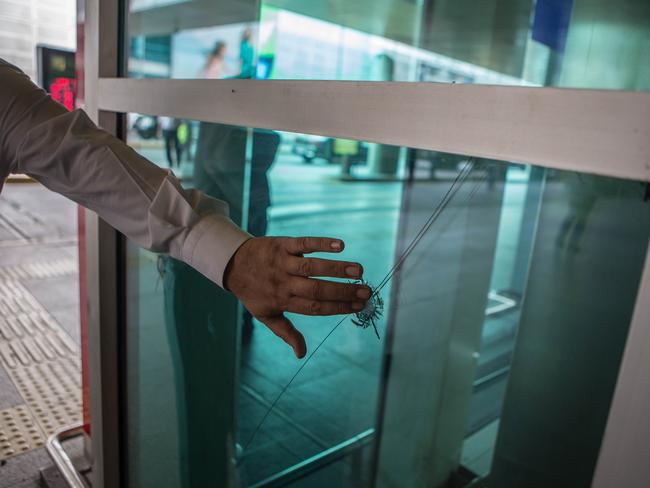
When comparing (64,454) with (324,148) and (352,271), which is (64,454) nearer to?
(324,148)

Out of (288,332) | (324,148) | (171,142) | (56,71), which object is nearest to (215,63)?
(56,71)

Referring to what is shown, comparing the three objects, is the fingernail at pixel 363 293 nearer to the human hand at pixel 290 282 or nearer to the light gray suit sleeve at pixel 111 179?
the human hand at pixel 290 282

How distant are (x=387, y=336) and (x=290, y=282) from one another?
5.34 feet

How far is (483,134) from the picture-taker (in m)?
0.52

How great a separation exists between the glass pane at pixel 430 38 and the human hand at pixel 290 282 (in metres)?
0.85

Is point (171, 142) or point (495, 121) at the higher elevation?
point (495, 121)

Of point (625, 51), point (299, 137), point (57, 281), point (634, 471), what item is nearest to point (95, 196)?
point (299, 137)

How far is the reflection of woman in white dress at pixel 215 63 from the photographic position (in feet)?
10.0

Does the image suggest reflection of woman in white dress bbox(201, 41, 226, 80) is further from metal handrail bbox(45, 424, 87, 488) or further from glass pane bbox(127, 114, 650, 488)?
metal handrail bbox(45, 424, 87, 488)

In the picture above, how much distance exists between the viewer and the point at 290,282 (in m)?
0.68

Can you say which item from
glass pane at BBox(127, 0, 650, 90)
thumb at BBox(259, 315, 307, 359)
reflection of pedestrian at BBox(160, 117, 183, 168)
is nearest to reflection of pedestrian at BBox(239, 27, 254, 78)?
glass pane at BBox(127, 0, 650, 90)

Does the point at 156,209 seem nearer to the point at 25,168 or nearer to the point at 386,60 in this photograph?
the point at 25,168

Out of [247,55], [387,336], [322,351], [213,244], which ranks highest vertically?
[247,55]

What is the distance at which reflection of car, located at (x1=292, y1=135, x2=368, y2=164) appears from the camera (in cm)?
133
